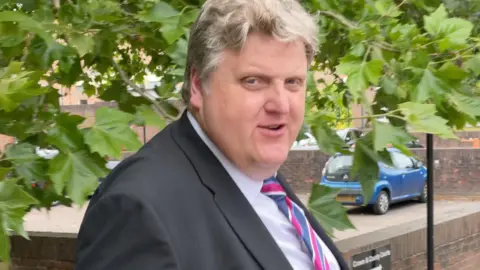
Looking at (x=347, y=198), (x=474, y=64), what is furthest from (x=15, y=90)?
(x=347, y=198)

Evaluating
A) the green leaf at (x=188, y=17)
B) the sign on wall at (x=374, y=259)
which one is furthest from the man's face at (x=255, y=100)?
the sign on wall at (x=374, y=259)

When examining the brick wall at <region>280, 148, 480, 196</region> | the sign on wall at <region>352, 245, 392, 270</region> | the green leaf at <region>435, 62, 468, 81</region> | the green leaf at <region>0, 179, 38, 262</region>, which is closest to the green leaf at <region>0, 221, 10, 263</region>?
the green leaf at <region>0, 179, 38, 262</region>

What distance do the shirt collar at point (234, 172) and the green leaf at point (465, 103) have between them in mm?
1434

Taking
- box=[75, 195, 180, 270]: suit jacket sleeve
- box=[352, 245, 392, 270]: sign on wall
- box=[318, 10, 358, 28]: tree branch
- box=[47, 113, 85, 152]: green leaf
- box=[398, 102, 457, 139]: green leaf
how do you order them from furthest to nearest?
1. box=[352, 245, 392, 270]: sign on wall
2. box=[318, 10, 358, 28]: tree branch
3. box=[47, 113, 85, 152]: green leaf
4. box=[398, 102, 457, 139]: green leaf
5. box=[75, 195, 180, 270]: suit jacket sleeve

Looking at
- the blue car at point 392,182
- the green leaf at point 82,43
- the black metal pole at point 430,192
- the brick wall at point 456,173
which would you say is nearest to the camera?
the green leaf at point 82,43

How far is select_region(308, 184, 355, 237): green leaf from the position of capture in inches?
113

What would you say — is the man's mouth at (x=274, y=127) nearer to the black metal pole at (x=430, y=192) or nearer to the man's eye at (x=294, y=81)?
the man's eye at (x=294, y=81)

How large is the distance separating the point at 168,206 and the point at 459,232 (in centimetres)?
659

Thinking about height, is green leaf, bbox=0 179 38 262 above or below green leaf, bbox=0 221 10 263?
above

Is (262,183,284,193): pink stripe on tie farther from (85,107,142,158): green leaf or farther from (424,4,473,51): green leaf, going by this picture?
(424,4,473,51): green leaf

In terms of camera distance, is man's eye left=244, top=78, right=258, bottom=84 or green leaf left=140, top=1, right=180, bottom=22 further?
green leaf left=140, top=1, right=180, bottom=22

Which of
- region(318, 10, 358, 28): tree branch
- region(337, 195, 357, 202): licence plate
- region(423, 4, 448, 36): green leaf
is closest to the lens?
region(423, 4, 448, 36): green leaf

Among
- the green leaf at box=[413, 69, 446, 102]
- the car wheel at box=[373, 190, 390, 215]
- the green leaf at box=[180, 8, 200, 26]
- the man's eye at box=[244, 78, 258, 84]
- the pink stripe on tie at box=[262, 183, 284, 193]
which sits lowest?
the car wheel at box=[373, 190, 390, 215]

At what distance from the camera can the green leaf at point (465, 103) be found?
2.85 meters
